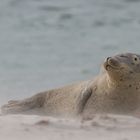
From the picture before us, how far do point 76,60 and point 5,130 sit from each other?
7175mm

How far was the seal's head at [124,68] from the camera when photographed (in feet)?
28.7

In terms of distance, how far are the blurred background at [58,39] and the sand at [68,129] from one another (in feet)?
10.9

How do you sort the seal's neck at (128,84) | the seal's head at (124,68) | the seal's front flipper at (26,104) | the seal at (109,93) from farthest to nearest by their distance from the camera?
the seal's front flipper at (26,104) < the seal's neck at (128,84) < the seal at (109,93) < the seal's head at (124,68)

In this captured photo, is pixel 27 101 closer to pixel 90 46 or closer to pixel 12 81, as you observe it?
pixel 12 81

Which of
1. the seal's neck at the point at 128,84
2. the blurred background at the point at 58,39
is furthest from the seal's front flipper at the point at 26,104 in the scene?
the seal's neck at the point at 128,84

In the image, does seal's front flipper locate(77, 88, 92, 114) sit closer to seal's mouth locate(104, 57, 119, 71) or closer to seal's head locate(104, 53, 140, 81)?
seal's head locate(104, 53, 140, 81)

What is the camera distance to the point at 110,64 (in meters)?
8.62

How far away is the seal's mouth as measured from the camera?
338 inches

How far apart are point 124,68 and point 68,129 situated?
1.80m

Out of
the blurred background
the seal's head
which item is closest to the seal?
the seal's head

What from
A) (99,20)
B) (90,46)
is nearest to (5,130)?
(90,46)

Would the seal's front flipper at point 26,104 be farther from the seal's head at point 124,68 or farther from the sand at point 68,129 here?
the sand at point 68,129

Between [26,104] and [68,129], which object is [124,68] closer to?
[26,104]

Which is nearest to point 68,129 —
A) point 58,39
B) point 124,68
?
point 124,68
